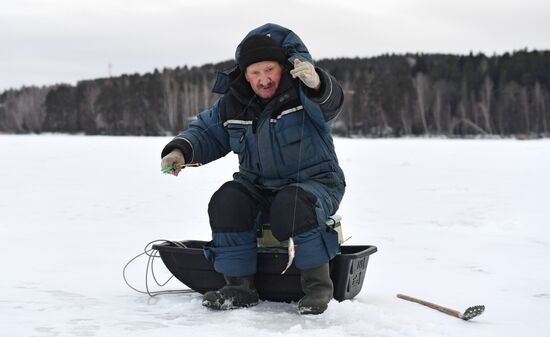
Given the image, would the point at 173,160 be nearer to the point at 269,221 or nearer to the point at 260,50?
the point at 269,221

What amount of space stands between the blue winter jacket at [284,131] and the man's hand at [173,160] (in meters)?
0.05

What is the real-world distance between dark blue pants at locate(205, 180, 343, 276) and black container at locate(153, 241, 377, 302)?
0.27ft

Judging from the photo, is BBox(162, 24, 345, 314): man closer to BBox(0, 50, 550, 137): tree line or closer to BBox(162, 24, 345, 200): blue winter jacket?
BBox(162, 24, 345, 200): blue winter jacket

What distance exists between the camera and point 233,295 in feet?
9.07

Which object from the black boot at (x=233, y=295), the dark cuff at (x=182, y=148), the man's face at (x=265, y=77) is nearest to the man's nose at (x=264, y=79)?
the man's face at (x=265, y=77)

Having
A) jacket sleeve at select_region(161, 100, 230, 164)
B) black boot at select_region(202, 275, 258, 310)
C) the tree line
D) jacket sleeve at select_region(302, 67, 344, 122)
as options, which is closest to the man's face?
jacket sleeve at select_region(302, 67, 344, 122)

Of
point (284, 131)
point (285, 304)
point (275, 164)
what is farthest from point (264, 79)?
point (285, 304)

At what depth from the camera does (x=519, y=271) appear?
381cm

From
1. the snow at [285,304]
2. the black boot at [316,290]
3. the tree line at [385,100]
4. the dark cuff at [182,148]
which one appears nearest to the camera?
the snow at [285,304]

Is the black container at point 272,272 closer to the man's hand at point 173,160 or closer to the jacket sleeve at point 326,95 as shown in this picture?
the man's hand at point 173,160

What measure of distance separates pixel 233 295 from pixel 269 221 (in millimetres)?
403

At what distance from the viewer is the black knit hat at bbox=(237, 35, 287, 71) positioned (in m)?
2.90

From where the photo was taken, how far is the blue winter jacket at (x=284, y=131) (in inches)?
113

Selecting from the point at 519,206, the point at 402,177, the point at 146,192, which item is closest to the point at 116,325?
the point at 519,206
